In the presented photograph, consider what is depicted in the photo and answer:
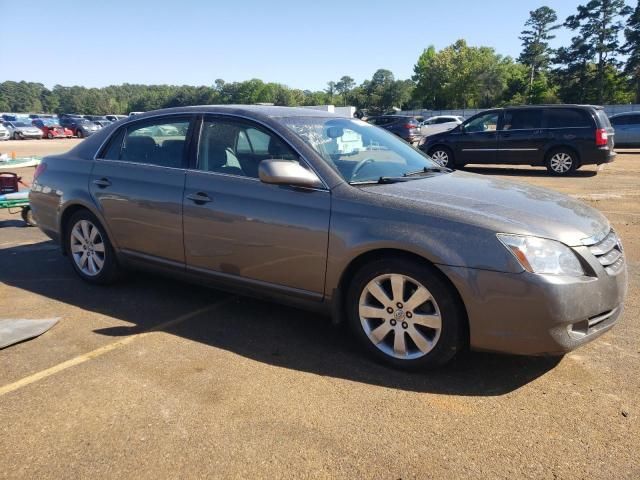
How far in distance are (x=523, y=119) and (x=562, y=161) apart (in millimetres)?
1446

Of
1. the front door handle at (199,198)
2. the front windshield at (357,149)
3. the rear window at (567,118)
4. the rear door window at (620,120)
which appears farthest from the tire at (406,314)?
the rear door window at (620,120)

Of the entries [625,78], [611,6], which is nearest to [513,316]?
[625,78]

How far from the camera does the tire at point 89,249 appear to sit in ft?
16.1

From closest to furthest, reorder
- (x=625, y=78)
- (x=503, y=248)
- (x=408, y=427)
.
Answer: (x=408, y=427) → (x=503, y=248) → (x=625, y=78)

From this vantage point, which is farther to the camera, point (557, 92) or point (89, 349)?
point (557, 92)

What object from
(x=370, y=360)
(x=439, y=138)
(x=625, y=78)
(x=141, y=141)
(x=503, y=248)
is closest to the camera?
(x=503, y=248)

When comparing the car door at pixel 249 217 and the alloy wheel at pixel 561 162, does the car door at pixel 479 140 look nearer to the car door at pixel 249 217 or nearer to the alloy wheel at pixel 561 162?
the alloy wheel at pixel 561 162

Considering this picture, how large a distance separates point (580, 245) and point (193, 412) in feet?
7.63

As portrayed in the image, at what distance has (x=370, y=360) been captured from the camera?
3.53 m

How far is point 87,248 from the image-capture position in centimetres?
505

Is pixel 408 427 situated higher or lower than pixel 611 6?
lower

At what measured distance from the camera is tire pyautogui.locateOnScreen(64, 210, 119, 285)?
4.89 m

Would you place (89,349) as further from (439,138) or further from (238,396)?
(439,138)

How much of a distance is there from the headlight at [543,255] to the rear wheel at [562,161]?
37.8ft
